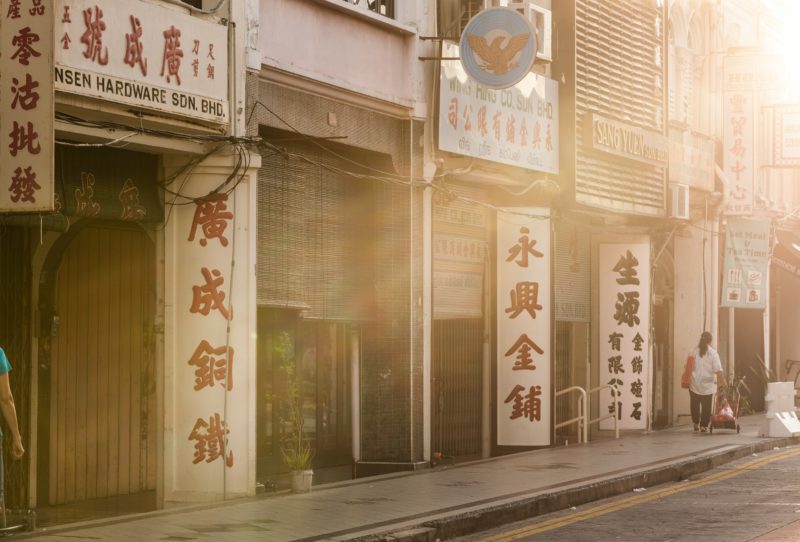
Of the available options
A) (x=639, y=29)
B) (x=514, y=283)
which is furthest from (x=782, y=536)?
(x=639, y=29)

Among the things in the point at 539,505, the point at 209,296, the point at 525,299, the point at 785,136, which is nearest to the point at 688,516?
the point at 539,505

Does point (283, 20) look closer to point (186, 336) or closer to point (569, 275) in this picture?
point (186, 336)

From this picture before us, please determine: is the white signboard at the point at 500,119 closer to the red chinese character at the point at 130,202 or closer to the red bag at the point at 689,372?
the red bag at the point at 689,372

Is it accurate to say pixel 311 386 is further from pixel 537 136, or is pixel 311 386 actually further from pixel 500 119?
pixel 537 136

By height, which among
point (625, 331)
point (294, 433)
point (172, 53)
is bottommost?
point (294, 433)

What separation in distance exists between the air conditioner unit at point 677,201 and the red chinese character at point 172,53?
1409 cm

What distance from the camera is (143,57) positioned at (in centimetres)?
1321

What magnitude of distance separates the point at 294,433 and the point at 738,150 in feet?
53.5

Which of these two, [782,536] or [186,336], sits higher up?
[186,336]

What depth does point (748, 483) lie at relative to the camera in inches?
678

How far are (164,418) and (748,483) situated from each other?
7.07 m

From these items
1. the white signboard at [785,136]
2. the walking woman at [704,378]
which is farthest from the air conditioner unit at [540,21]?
the white signboard at [785,136]

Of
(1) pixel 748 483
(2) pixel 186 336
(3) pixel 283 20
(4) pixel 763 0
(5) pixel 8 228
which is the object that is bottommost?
(1) pixel 748 483

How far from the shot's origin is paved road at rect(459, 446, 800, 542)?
12.5 meters
